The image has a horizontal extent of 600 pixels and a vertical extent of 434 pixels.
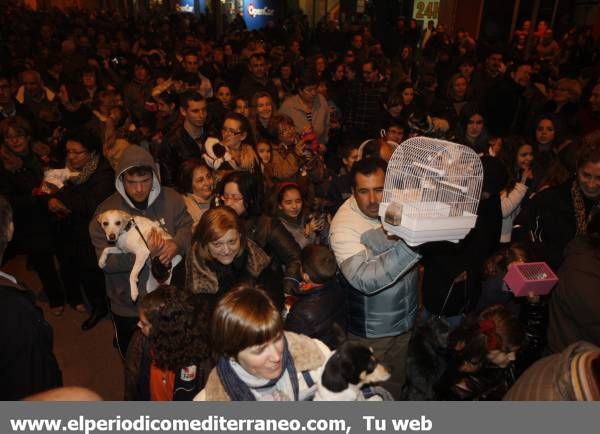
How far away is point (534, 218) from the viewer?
3.05 meters

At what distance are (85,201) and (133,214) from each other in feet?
2.72

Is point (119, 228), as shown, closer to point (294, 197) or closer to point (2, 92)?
point (294, 197)

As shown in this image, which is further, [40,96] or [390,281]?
[40,96]

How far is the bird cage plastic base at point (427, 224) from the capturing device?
5.59 ft

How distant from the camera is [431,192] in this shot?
2.10 metres

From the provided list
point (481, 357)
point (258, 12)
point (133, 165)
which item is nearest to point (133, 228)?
point (133, 165)

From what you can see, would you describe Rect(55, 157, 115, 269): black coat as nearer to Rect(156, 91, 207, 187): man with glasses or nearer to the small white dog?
Rect(156, 91, 207, 187): man with glasses

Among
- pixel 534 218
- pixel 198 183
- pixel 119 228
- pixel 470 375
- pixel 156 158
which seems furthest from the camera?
pixel 156 158

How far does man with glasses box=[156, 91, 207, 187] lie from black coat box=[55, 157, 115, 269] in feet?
1.99

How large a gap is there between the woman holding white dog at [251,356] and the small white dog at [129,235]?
125 centimetres

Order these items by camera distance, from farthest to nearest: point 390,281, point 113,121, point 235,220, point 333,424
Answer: point 113,121, point 235,220, point 390,281, point 333,424

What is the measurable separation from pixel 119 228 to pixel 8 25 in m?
15.7

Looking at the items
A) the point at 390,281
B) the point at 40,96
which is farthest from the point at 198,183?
the point at 40,96

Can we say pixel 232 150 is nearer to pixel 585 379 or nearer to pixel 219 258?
pixel 219 258
